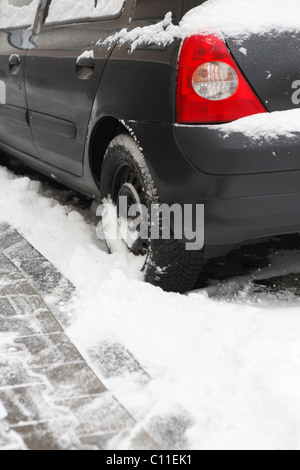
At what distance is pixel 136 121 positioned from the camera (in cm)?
327

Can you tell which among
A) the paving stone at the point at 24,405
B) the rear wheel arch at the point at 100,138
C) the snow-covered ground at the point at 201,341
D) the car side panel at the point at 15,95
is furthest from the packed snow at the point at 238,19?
the car side panel at the point at 15,95

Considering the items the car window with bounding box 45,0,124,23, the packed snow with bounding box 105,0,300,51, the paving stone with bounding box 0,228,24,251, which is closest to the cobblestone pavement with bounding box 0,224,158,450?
the paving stone with bounding box 0,228,24,251

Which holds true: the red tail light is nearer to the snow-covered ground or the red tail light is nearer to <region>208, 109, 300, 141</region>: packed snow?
<region>208, 109, 300, 141</region>: packed snow

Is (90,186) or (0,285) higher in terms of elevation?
(90,186)

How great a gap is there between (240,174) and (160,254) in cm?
61

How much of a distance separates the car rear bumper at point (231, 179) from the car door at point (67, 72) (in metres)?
0.83

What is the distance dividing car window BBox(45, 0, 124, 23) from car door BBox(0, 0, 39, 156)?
33cm

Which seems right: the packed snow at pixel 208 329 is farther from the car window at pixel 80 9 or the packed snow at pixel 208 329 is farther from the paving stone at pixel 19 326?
the paving stone at pixel 19 326

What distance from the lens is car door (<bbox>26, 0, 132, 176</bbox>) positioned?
3721mm

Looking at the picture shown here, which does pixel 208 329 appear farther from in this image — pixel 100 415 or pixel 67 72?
pixel 67 72

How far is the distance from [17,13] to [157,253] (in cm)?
290

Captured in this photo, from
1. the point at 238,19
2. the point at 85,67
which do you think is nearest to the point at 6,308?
the point at 85,67
